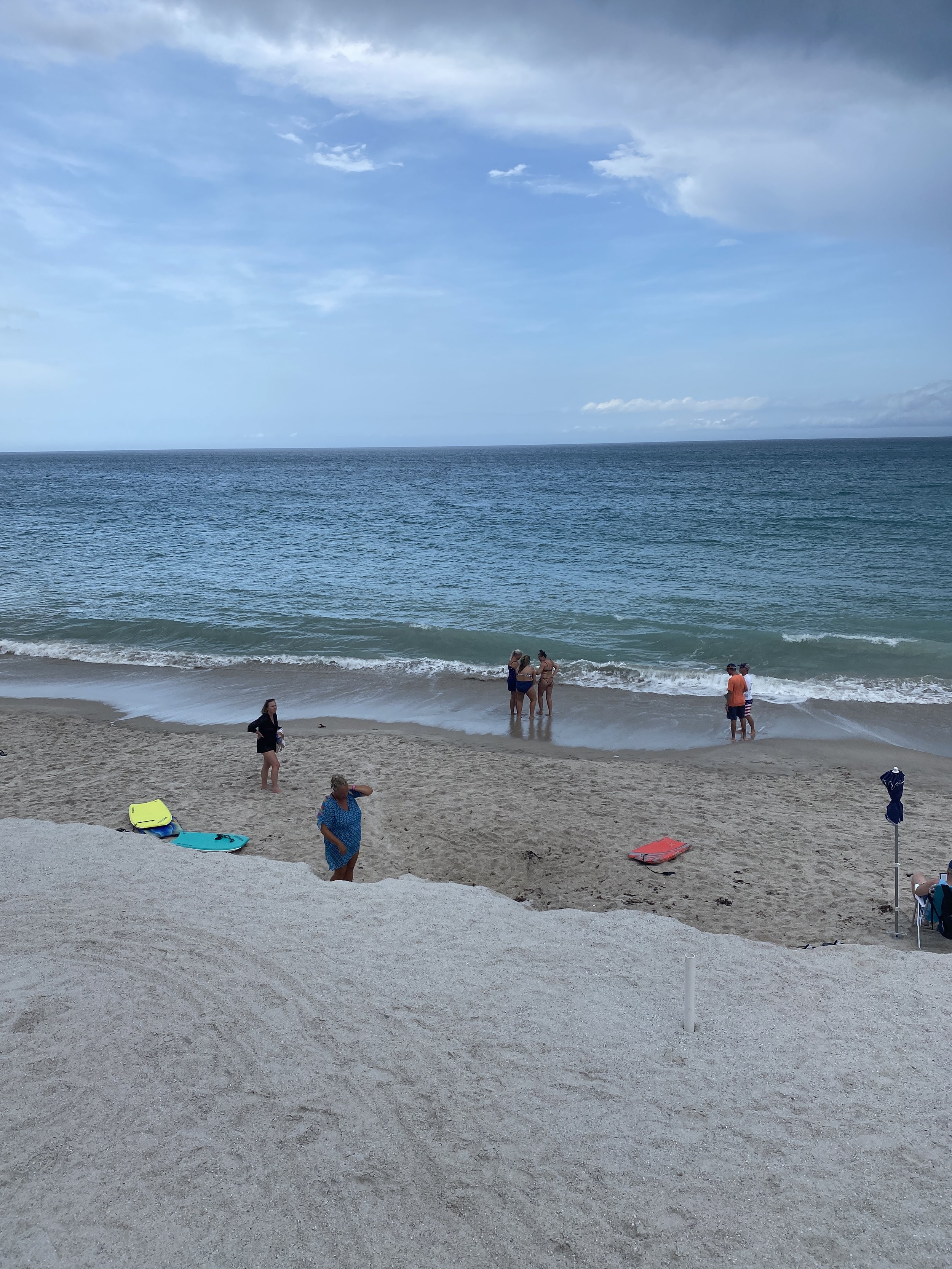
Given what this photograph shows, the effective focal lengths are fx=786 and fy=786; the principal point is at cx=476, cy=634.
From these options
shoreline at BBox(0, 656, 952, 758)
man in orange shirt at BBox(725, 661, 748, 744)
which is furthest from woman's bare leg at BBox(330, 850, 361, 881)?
man in orange shirt at BBox(725, 661, 748, 744)

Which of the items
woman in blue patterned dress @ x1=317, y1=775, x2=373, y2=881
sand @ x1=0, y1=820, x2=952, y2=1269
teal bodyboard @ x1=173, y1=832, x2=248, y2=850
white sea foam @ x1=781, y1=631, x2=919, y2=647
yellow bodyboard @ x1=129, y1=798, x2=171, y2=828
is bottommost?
sand @ x1=0, y1=820, x2=952, y2=1269

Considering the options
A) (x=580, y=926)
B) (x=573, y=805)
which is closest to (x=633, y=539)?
(x=573, y=805)

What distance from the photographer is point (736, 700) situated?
13.4 meters

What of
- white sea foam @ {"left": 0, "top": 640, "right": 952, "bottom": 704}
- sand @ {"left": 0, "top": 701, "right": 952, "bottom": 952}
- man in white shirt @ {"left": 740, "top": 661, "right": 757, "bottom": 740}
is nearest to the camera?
sand @ {"left": 0, "top": 701, "right": 952, "bottom": 952}

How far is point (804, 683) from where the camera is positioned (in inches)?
647

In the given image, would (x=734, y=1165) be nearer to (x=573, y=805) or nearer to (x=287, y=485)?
(x=573, y=805)

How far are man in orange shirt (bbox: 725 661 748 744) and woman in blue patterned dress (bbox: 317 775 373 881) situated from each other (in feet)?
24.8

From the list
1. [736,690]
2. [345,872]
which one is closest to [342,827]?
[345,872]

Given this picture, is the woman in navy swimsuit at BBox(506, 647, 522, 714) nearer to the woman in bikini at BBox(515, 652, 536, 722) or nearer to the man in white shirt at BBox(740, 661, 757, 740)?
the woman in bikini at BBox(515, 652, 536, 722)

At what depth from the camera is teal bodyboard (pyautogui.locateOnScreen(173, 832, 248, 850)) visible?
8.88 metres

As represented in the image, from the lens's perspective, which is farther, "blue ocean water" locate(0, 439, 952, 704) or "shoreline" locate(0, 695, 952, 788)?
"blue ocean water" locate(0, 439, 952, 704)

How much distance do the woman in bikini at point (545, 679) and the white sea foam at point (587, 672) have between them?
2.01 metres

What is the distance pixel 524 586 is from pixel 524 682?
11730 millimetres

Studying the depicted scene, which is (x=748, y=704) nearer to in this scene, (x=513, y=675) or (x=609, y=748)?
(x=609, y=748)
